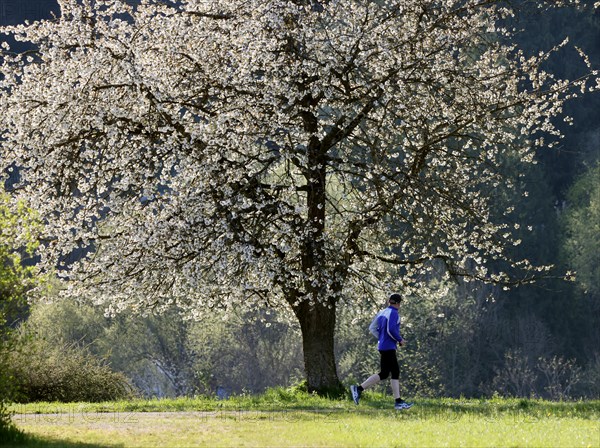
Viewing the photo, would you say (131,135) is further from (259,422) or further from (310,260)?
(259,422)

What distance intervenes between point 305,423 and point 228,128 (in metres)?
6.24

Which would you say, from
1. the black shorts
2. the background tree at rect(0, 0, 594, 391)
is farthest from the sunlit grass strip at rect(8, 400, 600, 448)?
the background tree at rect(0, 0, 594, 391)

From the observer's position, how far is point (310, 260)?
62.4 feet

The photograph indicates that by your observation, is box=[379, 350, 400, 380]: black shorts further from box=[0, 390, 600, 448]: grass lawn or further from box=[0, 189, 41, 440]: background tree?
box=[0, 189, 41, 440]: background tree

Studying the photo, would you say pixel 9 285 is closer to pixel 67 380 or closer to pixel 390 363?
pixel 390 363

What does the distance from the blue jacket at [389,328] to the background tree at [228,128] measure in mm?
2405

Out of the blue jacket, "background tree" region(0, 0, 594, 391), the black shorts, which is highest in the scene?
"background tree" region(0, 0, 594, 391)

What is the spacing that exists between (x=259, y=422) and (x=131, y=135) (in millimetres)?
6207

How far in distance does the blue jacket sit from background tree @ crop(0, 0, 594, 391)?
7.89 ft

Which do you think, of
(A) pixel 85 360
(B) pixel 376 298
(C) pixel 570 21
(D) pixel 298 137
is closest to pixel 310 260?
(D) pixel 298 137

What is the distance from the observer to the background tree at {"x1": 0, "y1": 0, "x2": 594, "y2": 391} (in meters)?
17.8

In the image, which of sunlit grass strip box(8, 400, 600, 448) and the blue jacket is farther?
the blue jacket

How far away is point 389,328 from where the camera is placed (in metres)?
16.0

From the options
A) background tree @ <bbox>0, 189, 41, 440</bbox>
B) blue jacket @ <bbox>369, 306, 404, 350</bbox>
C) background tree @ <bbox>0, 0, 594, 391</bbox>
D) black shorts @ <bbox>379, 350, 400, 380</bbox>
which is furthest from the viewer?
background tree @ <bbox>0, 0, 594, 391</bbox>
